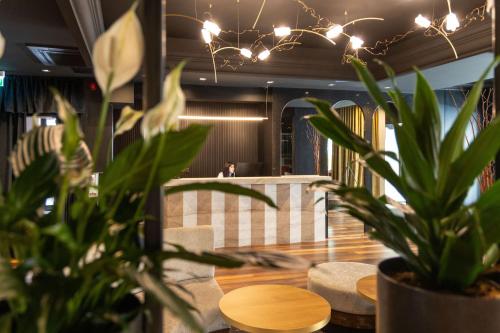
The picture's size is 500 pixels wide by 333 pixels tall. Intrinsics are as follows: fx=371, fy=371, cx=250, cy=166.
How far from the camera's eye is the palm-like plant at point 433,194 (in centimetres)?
52

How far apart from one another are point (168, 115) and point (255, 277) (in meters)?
3.90

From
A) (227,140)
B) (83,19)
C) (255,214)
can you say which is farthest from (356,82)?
(83,19)

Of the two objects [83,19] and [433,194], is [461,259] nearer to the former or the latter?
[433,194]

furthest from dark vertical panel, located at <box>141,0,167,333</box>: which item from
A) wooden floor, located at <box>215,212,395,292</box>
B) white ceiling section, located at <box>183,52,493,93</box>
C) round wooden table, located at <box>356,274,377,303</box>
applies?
white ceiling section, located at <box>183,52,493,93</box>

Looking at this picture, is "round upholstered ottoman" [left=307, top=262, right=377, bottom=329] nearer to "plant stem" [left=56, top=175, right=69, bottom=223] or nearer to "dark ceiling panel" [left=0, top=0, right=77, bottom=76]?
"plant stem" [left=56, top=175, right=69, bottom=223]

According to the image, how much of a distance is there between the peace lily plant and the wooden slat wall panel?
756 centimetres

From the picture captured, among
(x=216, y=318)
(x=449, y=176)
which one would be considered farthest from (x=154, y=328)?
(x=216, y=318)

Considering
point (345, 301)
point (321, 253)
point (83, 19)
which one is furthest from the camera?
point (321, 253)

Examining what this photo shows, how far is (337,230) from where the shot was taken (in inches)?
260

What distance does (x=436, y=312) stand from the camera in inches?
20.0

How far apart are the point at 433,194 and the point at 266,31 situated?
5.08m

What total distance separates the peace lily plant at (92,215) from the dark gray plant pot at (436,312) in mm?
237

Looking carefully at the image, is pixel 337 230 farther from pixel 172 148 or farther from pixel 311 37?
pixel 172 148

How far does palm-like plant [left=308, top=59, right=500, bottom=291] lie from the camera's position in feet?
1.69
